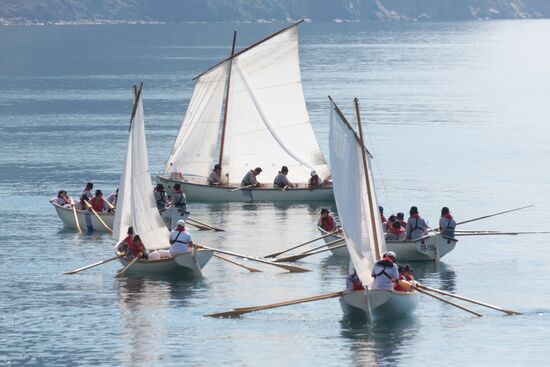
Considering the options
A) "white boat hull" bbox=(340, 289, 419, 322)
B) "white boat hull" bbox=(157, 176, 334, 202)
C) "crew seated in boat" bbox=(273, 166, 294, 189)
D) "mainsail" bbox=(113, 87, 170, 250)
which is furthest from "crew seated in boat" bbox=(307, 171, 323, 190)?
"white boat hull" bbox=(340, 289, 419, 322)

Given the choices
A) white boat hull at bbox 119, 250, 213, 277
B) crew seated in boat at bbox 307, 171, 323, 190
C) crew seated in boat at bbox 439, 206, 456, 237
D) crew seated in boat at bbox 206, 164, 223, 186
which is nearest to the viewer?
white boat hull at bbox 119, 250, 213, 277

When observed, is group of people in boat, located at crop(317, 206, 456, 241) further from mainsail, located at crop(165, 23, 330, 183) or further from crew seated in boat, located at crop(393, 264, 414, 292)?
mainsail, located at crop(165, 23, 330, 183)

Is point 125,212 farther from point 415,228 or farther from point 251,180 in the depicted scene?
point 251,180

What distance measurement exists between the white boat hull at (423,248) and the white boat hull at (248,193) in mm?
21381

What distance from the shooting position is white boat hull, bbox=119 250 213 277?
67.4 m

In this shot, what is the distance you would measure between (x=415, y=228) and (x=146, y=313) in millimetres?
15630

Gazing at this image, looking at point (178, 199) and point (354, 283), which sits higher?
point (178, 199)

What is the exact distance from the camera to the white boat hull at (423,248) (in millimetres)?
71000

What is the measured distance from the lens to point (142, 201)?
71812 mm

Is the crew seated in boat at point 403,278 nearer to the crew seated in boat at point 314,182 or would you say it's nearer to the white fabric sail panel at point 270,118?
the crew seated in boat at point 314,182

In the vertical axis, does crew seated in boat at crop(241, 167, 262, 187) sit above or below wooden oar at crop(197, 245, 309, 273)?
above

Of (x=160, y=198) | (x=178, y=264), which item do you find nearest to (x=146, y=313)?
(x=178, y=264)

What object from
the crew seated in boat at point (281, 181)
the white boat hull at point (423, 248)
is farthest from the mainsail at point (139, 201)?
the crew seated in boat at point (281, 181)

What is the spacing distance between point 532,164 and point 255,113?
94.4 feet
